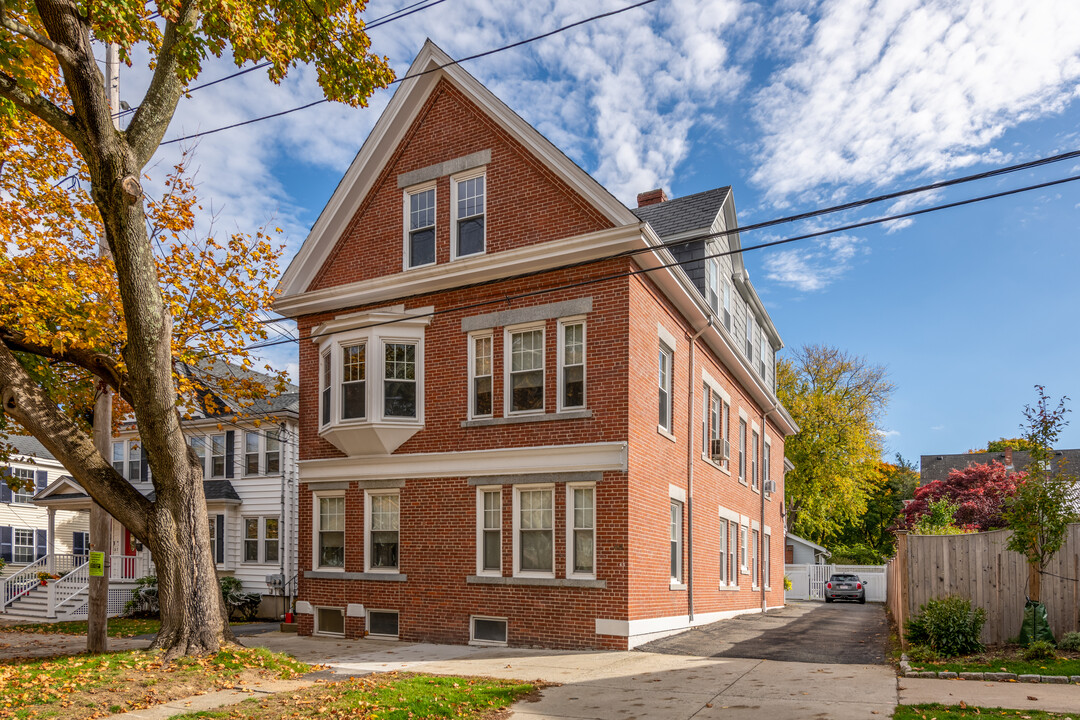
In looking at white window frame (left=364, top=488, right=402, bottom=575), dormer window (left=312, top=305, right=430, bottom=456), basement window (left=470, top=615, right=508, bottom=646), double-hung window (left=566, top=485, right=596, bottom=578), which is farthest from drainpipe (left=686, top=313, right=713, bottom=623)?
white window frame (left=364, top=488, right=402, bottom=575)

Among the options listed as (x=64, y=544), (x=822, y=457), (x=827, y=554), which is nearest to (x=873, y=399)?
(x=822, y=457)

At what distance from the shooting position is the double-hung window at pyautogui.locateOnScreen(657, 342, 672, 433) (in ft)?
56.7

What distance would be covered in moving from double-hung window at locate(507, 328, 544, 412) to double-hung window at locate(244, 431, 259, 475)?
50.5 feet

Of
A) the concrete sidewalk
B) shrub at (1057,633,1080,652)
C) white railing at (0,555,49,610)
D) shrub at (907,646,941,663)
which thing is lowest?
white railing at (0,555,49,610)

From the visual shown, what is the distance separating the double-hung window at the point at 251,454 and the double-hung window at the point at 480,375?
14553mm

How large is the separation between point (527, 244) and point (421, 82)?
471 cm

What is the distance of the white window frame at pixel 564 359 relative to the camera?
610 inches

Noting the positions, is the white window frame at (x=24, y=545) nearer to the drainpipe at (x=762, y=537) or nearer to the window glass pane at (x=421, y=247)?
the window glass pane at (x=421, y=247)

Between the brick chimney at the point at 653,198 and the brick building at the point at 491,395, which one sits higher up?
the brick chimney at the point at 653,198

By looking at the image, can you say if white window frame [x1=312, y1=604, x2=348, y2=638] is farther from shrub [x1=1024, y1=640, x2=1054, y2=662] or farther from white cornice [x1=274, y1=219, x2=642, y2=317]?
shrub [x1=1024, y1=640, x2=1054, y2=662]

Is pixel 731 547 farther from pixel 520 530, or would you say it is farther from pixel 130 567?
pixel 130 567

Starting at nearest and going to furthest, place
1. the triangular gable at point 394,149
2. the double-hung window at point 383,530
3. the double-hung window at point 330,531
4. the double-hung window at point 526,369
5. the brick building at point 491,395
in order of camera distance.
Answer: the brick building at point 491,395, the triangular gable at point 394,149, the double-hung window at point 526,369, the double-hung window at point 383,530, the double-hung window at point 330,531

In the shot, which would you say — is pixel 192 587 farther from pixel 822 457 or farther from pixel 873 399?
pixel 873 399

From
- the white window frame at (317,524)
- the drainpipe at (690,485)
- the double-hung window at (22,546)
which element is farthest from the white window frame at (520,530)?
the double-hung window at (22,546)
